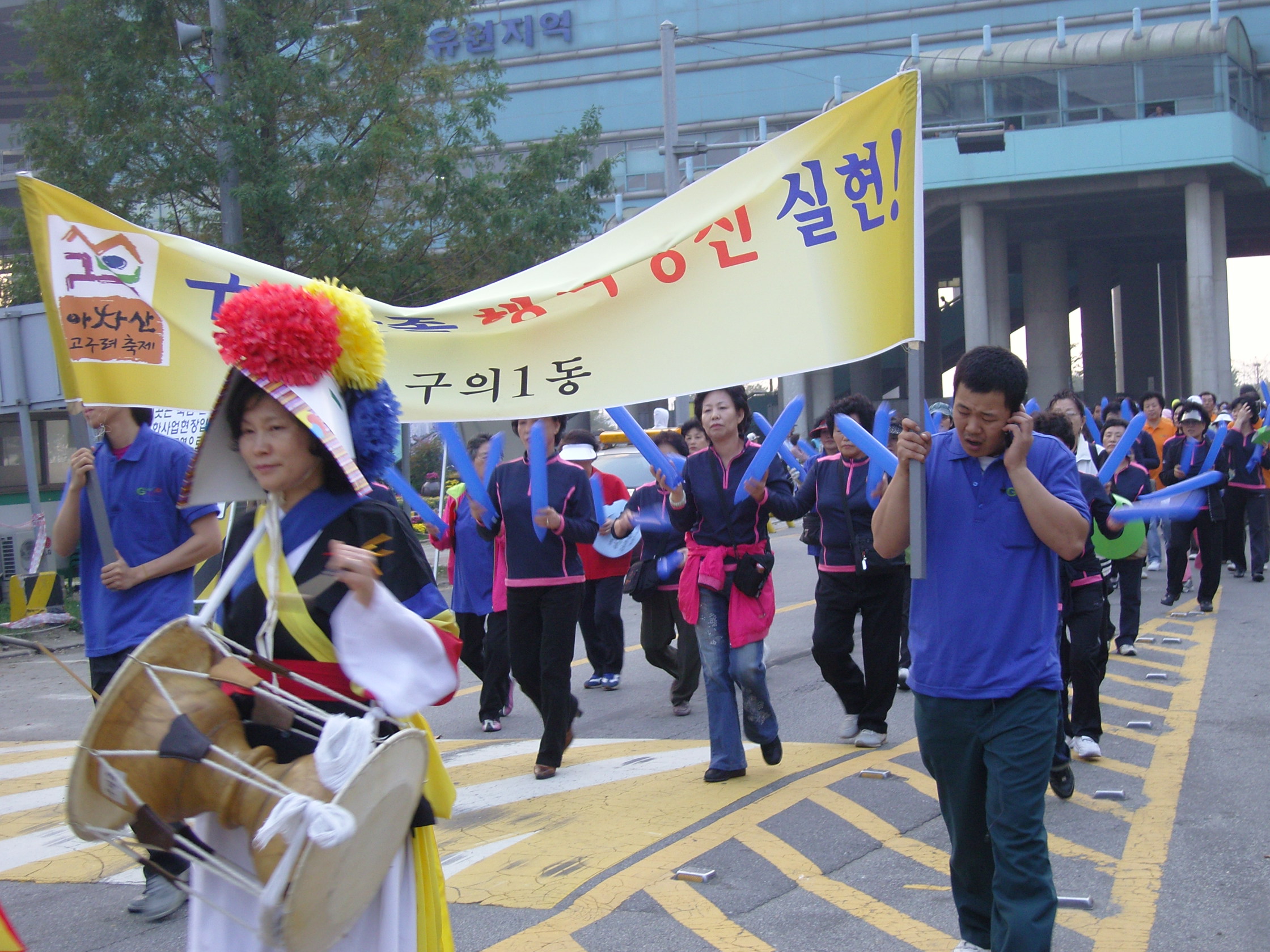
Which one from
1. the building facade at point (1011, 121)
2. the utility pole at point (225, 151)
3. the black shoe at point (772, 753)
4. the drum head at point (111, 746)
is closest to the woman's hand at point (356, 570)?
the drum head at point (111, 746)

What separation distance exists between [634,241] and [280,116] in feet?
37.6

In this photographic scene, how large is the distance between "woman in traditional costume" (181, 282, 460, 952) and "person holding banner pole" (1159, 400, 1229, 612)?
9741 mm

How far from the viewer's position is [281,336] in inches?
114

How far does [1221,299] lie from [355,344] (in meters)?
36.0

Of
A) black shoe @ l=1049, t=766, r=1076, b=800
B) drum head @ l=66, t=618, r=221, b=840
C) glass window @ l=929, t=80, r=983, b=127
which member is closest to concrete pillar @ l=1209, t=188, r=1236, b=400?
glass window @ l=929, t=80, r=983, b=127

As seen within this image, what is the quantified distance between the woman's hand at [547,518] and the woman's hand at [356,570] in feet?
10.9

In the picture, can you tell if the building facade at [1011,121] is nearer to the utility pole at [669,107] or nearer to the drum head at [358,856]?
the utility pole at [669,107]

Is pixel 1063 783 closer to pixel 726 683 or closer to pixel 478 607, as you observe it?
pixel 726 683

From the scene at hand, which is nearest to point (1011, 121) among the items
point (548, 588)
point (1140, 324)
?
point (1140, 324)

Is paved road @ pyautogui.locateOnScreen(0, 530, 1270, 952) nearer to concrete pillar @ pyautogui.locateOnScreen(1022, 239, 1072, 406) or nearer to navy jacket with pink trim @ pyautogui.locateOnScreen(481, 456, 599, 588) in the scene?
navy jacket with pink trim @ pyautogui.locateOnScreen(481, 456, 599, 588)

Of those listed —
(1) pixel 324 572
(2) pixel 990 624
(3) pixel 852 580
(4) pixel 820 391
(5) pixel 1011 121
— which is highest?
(5) pixel 1011 121

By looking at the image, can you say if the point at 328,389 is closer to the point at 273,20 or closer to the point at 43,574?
the point at 43,574

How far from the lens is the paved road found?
4.32 metres

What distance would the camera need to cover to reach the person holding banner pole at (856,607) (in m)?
6.93
